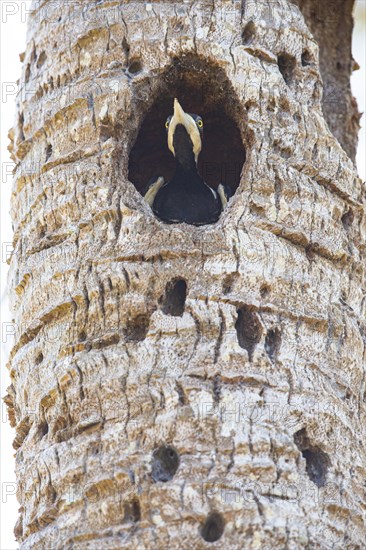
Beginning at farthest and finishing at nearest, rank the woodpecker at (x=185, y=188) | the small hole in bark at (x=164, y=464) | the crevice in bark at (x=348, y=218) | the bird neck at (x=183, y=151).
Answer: the bird neck at (x=183, y=151) < the woodpecker at (x=185, y=188) < the crevice in bark at (x=348, y=218) < the small hole in bark at (x=164, y=464)

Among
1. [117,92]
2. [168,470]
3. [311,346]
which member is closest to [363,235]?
[311,346]

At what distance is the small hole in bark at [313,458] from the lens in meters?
3.57

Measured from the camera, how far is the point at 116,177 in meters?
4.05

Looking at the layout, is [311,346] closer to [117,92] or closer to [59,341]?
[59,341]

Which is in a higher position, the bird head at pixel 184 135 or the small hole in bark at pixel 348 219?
the bird head at pixel 184 135

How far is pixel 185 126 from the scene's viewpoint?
14.8 feet

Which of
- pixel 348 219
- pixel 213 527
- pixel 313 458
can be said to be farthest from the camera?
pixel 348 219

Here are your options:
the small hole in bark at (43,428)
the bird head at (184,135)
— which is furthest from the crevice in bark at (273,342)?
the bird head at (184,135)

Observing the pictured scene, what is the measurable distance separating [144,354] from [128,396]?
13cm

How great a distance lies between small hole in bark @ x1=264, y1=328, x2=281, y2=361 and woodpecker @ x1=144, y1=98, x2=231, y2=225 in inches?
24.9

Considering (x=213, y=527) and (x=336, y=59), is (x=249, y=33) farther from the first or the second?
Result: (x=213, y=527)

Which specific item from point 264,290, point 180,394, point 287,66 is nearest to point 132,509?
point 180,394

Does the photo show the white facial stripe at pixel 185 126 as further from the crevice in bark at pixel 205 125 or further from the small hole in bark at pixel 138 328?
the small hole in bark at pixel 138 328

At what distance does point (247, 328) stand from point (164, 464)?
1.64 feet
